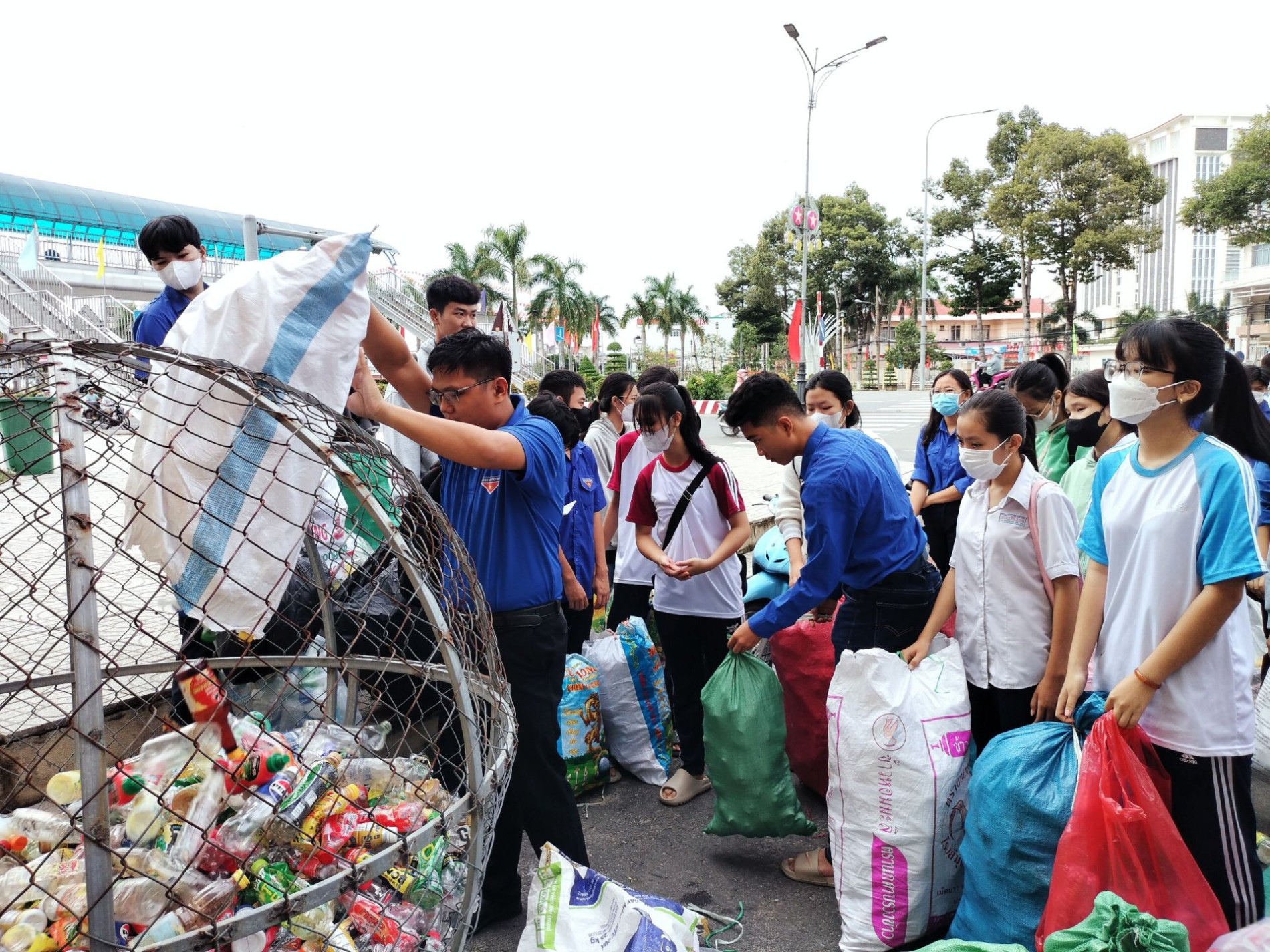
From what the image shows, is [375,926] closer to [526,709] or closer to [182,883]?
[182,883]

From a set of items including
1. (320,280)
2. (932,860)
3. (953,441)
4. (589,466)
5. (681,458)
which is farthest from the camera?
(953,441)

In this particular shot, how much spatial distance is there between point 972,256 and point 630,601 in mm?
32503

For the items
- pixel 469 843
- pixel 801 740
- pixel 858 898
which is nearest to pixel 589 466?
pixel 801 740

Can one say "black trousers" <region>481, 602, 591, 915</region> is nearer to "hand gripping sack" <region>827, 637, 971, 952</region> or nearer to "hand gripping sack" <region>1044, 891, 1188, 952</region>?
"hand gripping sack" <region>827, 637, 971, 952</region>

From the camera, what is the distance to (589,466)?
3.93 m

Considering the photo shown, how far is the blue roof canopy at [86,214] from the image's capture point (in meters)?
30.7

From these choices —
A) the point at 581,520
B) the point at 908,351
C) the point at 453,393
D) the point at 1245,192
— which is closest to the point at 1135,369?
the point at 453,393

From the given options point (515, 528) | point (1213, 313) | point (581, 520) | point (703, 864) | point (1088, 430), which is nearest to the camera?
point (515, 528)

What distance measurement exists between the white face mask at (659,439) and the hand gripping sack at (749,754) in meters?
0.98

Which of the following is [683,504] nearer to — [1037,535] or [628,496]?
[628,496]

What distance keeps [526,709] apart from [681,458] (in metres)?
1.45

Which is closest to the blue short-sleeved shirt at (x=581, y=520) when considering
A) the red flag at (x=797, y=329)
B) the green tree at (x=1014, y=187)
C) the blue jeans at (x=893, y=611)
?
the blue jeans at (x=893, y=611)

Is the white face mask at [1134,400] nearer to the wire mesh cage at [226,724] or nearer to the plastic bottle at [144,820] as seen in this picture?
the wire mesh cage at [226,724]

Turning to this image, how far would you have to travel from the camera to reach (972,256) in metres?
32.6
